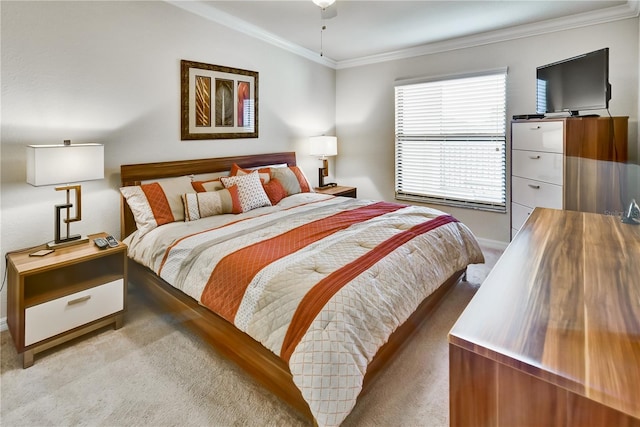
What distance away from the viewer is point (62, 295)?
7.19 ft

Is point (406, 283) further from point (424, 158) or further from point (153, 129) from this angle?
point (424, 158)

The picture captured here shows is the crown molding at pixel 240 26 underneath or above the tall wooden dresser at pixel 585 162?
above

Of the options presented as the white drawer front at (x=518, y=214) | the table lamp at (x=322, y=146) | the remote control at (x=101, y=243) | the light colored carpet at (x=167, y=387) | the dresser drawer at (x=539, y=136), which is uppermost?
the table lamp at (x=322, y=146)

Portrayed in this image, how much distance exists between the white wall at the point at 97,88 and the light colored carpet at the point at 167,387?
2.83 feet

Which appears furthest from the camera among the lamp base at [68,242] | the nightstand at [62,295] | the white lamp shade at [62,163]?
the lamp base at [68,242]

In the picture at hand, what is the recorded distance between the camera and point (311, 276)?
177 cm

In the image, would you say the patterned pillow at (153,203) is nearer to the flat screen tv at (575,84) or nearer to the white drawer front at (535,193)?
the white drawer front at (535,193)

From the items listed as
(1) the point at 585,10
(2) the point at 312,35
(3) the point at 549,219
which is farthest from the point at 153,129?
(1) the point at 585,10

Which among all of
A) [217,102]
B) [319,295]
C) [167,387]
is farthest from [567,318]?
[217,102]

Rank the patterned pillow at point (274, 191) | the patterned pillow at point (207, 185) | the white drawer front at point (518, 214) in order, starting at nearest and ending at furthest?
1. the patterned pillow at point (207, 185)
2. the white drawer front at point (518, 214)
3. the patterned pillow at point (274, 191)

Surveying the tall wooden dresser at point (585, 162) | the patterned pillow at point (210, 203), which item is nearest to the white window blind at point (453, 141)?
the tall wooden dresser at point (585, 162)

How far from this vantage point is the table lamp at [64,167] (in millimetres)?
2176

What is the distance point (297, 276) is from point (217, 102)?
2607 mm

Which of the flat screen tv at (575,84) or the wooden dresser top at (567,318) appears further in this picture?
the flat screen tv at (575,84)
